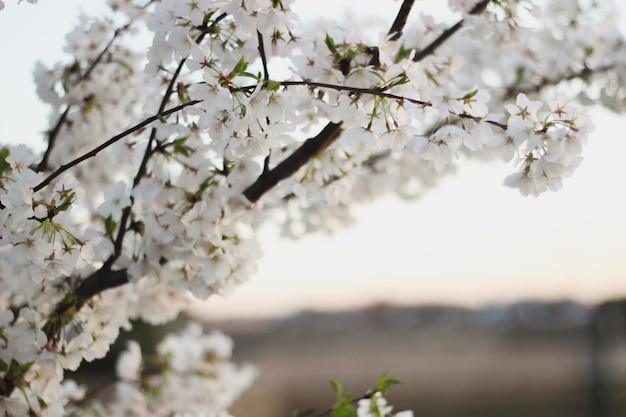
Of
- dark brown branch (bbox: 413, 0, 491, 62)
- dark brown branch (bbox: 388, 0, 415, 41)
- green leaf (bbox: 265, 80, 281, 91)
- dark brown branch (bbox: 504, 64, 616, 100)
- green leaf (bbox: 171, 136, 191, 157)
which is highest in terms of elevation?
dark brown branch (bbox: 504, 64, 616, 100)

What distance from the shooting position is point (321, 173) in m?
1.52

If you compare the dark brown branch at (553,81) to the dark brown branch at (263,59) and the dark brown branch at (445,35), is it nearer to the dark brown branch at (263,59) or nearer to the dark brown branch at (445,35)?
the dark brown branch at (445,35)

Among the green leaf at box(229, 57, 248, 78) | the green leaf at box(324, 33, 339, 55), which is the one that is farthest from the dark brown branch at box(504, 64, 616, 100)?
the green leaf at box(229, 57, 248, 78)

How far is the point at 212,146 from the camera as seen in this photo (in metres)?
1.36

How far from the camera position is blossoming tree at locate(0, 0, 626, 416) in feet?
3.78

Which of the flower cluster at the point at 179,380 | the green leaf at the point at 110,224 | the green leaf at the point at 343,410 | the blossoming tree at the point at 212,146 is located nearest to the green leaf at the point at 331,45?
the blossoming tree at the point at 212,146

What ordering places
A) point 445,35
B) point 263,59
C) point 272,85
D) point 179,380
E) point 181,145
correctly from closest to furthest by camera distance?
point 272,85 → point 263,59 → point 181,145 → point 445,35 → point 179,380

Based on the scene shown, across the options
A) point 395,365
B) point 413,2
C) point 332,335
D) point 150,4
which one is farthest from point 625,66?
point 332,335

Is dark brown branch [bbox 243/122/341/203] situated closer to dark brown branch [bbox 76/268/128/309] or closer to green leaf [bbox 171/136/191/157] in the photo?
green leaf [bbox 171/136/191/157]

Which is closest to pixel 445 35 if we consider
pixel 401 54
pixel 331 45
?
pixel 401 54

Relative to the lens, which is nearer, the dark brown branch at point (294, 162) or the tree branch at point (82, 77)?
the dark brown branch at point (294, 162)

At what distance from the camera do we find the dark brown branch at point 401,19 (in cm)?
132

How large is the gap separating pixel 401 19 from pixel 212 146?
419 millimetres

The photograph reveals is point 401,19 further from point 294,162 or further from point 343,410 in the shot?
point 343,410
